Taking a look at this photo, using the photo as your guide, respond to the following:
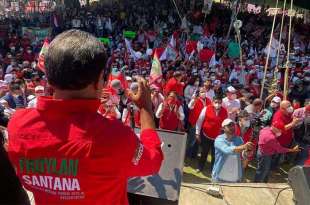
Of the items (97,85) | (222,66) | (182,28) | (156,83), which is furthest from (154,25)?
(97,85)

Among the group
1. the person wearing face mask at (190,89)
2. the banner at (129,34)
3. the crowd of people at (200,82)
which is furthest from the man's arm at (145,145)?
the banner at (129,34)

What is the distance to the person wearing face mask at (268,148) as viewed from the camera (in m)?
A: 7.11

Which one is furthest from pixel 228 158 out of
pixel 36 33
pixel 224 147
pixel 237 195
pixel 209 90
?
pixel 36 33

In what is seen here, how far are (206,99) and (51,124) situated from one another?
290 inches

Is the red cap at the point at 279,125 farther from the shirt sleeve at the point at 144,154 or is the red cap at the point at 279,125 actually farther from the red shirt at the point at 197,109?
the shirt sleeve at the point at 144,154

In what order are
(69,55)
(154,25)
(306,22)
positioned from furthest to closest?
(306,22)
(154,25)
(69,55)

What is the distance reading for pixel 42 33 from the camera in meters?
18.4

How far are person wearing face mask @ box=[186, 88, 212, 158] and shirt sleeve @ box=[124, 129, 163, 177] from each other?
6862 mm

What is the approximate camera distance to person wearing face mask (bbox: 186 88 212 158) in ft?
28.1

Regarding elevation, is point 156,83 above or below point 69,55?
below

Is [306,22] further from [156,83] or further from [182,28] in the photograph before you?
[156,83]

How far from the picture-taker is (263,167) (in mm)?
7426

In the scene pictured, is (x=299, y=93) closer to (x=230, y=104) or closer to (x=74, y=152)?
(x=230, y=104)

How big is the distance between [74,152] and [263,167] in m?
6.38
